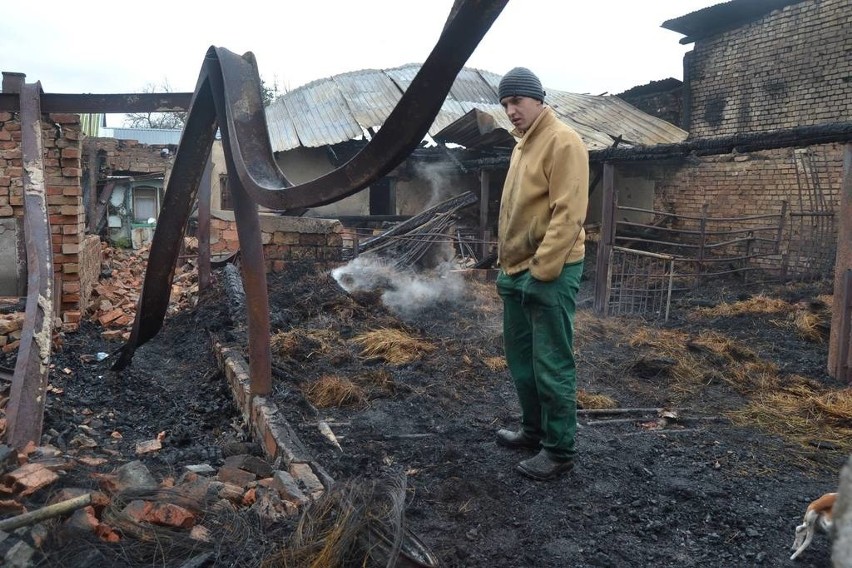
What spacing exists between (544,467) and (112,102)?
14.4ft

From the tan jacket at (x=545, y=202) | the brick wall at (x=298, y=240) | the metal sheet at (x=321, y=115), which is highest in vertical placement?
the metal sheet at (x=321, y=115)

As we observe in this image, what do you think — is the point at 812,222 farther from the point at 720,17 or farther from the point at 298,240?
the point at 298,240

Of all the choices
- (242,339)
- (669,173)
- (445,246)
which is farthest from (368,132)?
(242,339)

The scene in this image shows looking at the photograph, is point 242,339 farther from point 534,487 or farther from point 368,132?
point 368,132

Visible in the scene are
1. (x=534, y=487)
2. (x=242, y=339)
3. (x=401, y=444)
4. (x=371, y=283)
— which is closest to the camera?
(x=534, y=487)

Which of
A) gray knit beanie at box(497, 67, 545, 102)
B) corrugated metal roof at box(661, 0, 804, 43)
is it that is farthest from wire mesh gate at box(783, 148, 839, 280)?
gray knit beanie at box(497, 67, 545, 102)

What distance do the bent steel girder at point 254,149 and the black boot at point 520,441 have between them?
5.34 feet

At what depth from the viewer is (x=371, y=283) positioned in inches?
366

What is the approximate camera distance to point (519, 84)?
311cm

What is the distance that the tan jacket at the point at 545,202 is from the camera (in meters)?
2.98

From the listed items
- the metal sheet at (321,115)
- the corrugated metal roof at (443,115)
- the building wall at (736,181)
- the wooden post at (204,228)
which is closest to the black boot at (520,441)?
the wooden post at (204,228)

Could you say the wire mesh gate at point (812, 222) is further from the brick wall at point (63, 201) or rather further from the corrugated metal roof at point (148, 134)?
the corrugated metal roof at point (148, 134)

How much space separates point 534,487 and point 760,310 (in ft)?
25.5

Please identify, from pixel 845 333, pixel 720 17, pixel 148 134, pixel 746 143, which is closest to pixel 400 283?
pixel 746 143
